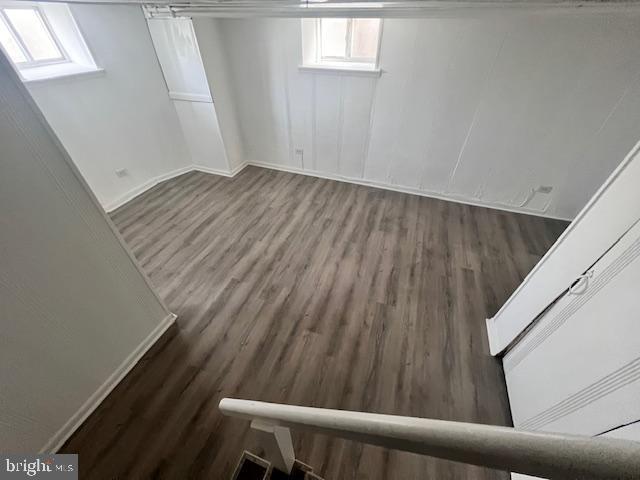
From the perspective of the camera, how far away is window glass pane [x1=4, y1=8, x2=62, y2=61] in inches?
84.0

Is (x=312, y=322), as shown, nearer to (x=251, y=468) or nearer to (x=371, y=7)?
(x=251, y=468)

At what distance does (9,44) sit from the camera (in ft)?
6.96

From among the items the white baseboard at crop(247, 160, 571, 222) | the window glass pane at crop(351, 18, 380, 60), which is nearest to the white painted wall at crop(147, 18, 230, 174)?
the white baseboard at crop(247, 160, 571, 222)

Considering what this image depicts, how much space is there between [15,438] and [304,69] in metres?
3.48

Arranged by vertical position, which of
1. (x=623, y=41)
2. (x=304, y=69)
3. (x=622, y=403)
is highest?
(x=623, y=41)

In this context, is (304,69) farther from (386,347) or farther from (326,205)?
(386,347)

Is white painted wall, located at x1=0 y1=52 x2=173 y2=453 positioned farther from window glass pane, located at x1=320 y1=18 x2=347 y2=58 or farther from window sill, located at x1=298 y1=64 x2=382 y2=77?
window glass pane, located at x1=320 y1=18 x2=347 y2=58

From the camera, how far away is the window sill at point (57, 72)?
2088 mm

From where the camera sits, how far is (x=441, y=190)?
3.08 m

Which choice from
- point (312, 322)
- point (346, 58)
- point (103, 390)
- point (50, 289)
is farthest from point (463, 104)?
point (103, 390)

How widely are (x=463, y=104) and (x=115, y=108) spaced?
12.0 ft

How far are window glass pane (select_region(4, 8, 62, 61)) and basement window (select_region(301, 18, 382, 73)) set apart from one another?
2363 mm

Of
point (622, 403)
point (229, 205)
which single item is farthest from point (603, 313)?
point (229, 205)

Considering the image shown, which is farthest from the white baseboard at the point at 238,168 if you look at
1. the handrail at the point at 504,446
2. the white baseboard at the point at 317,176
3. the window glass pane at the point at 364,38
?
the handrail at the point at 504,446
